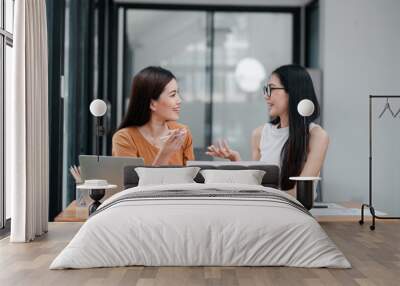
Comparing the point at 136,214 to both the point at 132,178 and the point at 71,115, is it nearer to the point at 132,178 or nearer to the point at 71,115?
the point at 132,178

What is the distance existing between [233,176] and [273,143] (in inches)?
39.7

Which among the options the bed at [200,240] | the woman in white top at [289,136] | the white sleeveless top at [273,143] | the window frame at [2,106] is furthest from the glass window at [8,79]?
the white sleeveless top at [273,143]

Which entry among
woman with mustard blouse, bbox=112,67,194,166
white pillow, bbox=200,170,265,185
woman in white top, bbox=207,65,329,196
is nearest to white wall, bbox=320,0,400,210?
woman in white top, bbox=207,65,329,196

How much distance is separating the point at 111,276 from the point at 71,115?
11.8 feet

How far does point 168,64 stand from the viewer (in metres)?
8.85

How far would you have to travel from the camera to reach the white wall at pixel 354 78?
26.6 ft

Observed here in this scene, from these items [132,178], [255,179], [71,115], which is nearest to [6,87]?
[132,178]

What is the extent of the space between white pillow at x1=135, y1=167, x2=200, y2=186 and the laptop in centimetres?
16

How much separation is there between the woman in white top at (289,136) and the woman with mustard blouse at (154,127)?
1.09 ft

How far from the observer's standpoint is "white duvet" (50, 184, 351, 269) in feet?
13.0

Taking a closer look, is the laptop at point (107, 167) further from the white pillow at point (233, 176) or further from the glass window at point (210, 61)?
the glass window at point (210, 61)

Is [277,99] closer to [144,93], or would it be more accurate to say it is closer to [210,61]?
[144,93]

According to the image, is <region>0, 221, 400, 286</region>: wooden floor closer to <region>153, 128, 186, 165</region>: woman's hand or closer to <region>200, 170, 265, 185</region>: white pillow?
<region>200, 170, 265, 185</region>: white pillow

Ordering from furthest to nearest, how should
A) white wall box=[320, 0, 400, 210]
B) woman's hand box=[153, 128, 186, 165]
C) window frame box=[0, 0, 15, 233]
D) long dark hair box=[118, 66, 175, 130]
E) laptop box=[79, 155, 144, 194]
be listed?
white wall box=[320, 0, 400, 210]
long dark hair box=[118, 66, 175, 130]
woman's hand box=[153, 128, 186, 165]
laptop box=[79, 155, 144, 194]
window frame box=[0, 0, 15, 233]
